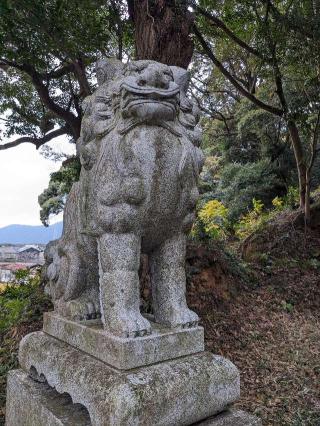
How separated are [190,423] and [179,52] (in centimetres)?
378

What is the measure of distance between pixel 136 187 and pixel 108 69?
0.73 m

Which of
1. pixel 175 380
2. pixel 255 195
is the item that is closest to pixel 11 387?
pixel 175 380

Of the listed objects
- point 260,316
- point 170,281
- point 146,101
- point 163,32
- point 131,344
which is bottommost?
point 260,316

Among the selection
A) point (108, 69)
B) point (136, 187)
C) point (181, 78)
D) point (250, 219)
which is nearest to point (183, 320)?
point (136, 187)

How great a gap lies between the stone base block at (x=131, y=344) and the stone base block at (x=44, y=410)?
0.87 feet

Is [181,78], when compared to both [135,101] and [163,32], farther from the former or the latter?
[163,32]

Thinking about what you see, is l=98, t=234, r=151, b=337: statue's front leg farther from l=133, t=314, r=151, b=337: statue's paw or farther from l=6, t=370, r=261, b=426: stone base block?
l=6, t=370, r=261, b=426: stone base block

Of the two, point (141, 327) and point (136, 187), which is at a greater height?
point (136, 187)

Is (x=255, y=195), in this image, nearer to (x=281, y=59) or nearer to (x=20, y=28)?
(x=281, y=59)

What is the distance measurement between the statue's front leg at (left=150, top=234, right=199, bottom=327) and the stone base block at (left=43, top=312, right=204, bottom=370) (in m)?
0.07

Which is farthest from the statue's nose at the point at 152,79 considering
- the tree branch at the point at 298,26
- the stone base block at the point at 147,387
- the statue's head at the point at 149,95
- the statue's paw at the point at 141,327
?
the tree branch at the point at 298,26

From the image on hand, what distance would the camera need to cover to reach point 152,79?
180cm

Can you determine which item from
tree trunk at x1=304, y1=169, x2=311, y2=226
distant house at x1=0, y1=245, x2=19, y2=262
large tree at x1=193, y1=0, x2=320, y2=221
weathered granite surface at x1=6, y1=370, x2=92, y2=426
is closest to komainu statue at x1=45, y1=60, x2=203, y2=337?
weathered granite surface at x1=6, y1=370, x2=92, y2=426

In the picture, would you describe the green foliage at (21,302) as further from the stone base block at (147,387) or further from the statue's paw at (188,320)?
the statue's paw at (188,320)
